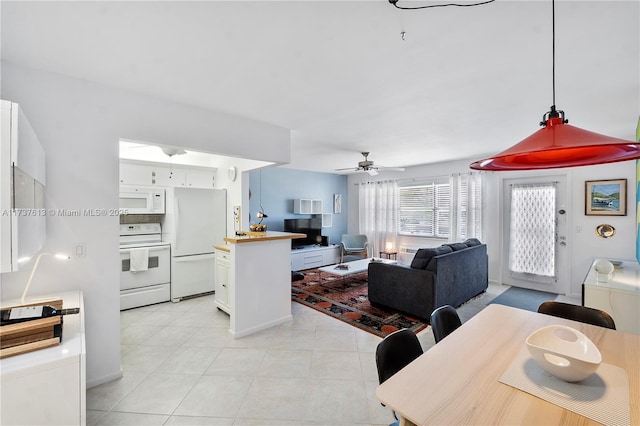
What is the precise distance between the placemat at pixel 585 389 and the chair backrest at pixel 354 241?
5616 mm

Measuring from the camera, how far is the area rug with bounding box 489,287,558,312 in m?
4.19

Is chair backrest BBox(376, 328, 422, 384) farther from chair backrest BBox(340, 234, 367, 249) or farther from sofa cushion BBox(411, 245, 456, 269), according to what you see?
chair backrest BBox(340, 234, 367, 249)

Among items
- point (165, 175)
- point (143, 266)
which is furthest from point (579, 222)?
point (143, 266)

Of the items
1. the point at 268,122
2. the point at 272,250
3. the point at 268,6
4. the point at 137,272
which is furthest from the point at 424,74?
the point at 137,272

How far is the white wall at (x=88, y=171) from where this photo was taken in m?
2.04

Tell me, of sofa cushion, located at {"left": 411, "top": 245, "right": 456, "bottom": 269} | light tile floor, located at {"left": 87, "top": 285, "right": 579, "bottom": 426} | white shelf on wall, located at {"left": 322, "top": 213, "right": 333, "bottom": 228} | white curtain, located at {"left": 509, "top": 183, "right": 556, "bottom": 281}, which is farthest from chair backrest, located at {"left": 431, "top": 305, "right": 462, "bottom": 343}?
white shelf on wall, located at {"left": 322, "top": 213, "right": 333, "bottom": 228}

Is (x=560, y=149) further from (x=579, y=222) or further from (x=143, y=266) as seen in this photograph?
(x=579, y=222)

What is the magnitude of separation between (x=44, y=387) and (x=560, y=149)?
7.33ft

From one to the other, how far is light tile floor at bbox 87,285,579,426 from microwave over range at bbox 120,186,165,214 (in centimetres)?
153

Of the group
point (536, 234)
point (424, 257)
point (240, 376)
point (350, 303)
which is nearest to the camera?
point (240, 376)

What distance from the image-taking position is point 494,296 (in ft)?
15.0

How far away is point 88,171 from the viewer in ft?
7.36

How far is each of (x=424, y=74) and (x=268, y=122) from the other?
1783 mm

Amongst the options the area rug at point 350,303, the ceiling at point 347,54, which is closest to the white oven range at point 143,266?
the area rug at point 350,303
